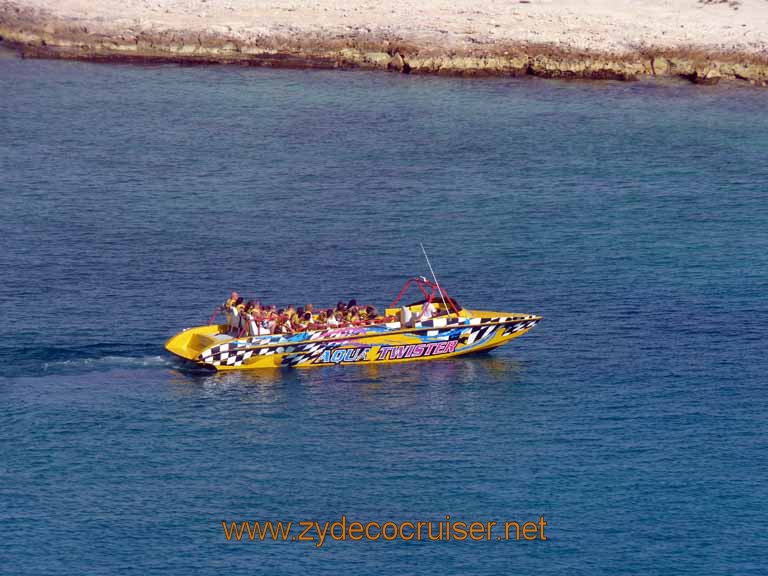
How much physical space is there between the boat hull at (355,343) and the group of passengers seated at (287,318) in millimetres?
622

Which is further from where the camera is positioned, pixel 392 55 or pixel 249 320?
pixel 392 55

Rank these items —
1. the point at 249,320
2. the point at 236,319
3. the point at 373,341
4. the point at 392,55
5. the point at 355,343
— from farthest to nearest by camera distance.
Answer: the point at 392,55 < the point at 236,319 < the point at 373,341 < the point at 355,343 < the point at 249,320

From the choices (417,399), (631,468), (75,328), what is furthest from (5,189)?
(631,468)

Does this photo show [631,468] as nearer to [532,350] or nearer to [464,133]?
[532,350]

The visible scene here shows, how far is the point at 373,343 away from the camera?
69.9 m

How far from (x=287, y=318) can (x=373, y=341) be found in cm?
397

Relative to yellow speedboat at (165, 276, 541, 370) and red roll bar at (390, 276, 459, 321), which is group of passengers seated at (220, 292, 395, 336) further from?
red roll bar at (390, 276, 459, 321)

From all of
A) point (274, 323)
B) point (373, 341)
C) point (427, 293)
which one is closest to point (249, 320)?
point (274, 323)

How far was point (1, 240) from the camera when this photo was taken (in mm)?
87062

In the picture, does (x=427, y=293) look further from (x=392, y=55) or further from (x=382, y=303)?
(x=392, y=55)

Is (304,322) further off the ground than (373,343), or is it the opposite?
(304,322)

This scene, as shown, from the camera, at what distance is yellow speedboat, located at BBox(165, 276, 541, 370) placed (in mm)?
69062

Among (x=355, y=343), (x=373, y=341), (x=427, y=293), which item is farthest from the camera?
(x=427, y=293)

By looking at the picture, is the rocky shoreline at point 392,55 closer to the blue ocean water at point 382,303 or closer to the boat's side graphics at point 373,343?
the blue ocean water at point 382,303
